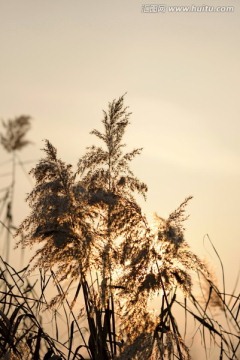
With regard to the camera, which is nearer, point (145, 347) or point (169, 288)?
point (145, 347)

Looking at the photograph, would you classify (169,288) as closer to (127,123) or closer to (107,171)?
(107,171)

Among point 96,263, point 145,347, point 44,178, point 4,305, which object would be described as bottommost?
point 145,347

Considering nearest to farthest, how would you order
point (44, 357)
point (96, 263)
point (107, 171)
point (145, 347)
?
point (145, 347) < point (44, 357) < point (96, 263) < point (107, 171)

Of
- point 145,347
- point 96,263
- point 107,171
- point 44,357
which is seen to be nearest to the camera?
point 145,347

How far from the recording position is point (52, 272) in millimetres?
4805

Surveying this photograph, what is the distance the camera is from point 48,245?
490 centimetres

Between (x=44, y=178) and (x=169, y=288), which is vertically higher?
(x=44, y=178)

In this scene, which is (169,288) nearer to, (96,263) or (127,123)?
(96,263)

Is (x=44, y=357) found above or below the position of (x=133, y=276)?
below

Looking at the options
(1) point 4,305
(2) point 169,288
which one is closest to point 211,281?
(2) point 169,288

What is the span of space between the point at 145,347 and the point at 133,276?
21.0 inches

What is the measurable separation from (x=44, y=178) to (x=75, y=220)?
43cm

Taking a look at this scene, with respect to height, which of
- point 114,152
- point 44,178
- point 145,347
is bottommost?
point 145,347

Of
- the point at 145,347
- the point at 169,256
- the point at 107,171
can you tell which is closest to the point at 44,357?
the point at 145,347
